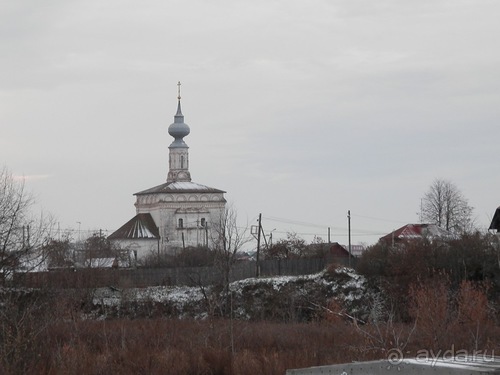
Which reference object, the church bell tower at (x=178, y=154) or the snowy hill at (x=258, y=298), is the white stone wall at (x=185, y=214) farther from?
the snowy hill at (x=258, y=298)

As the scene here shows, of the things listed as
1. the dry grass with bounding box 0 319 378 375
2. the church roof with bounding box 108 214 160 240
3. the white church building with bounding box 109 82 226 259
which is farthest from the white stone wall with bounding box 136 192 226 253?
the dry grass with bounding box 0 319 378 375

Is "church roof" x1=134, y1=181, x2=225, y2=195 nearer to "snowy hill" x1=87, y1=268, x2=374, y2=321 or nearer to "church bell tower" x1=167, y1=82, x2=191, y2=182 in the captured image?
"church bell tower" x1=167, y1=82, x2=191, y2=182

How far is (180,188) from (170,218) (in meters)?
3.41

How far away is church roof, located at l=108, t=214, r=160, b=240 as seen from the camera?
89812 millimetres

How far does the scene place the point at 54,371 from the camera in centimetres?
1798

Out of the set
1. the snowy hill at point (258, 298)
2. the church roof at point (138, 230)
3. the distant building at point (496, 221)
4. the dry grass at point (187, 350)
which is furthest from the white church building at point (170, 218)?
the dry grass at point (187, 350)

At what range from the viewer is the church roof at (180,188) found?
3691 inches

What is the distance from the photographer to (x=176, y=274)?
177 feet

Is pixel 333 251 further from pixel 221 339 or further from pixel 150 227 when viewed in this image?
pixel 221 339

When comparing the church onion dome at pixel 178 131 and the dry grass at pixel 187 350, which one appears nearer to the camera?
the dry grass at pixel 187 350

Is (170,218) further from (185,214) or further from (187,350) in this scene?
(187,350)

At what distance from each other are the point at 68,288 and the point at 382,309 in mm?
13119

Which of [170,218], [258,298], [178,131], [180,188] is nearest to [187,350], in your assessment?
[258,298]

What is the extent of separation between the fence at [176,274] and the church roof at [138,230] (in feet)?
104
